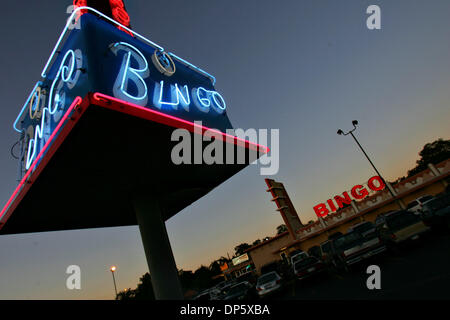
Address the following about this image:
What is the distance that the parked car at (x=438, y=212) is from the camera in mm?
10420

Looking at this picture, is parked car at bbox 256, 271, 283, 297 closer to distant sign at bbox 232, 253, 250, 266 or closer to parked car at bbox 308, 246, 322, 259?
parked car at bbox 308, 246, 322, 259

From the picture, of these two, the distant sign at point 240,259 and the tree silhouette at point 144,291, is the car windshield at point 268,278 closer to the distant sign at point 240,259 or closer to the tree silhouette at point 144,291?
the distant sign at point 240,259

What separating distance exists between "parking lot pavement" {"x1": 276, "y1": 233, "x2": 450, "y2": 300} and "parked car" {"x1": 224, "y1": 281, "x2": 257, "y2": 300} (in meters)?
5.34

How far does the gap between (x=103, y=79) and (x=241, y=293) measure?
481 inches

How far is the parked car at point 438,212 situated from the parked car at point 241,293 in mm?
9147

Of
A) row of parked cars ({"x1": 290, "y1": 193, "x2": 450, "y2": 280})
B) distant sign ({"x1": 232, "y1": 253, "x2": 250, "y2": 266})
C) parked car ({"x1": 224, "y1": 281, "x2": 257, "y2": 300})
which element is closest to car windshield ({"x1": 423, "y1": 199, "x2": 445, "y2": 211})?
row of parked cars ({"x1": 290, "y1": 193, "x2": 450, "y2": 280})

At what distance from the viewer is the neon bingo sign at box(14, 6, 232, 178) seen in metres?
6.54

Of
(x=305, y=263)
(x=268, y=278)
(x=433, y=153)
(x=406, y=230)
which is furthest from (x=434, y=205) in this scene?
(x=433, y=153)

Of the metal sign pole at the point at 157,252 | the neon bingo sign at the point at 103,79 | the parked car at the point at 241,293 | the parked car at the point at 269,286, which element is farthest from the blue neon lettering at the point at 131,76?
the parked car at the point at 241,293

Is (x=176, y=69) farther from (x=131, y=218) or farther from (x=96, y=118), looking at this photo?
(x=131, y=218)

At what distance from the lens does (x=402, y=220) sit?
402 inches

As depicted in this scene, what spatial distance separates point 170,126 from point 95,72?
7.63 ft

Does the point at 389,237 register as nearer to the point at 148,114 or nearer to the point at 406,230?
the point at 406,230
